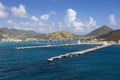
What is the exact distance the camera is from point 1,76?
260 feet

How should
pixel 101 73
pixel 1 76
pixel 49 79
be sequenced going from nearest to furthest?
pixel 49 79 < pixel 1 76 < pixel 101 73

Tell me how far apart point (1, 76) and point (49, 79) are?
54.5 ft

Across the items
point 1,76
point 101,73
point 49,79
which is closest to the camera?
point 49,79

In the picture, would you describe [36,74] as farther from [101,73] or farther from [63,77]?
[101,73]

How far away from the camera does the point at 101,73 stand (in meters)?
84.7

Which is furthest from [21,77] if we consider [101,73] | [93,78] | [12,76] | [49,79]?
[101,73]

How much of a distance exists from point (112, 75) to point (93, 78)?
360 inches

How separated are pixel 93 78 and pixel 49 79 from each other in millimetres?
13624

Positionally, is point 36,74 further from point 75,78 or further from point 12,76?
point 75,78

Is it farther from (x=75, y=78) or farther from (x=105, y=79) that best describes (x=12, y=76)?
(x=105, y=79)

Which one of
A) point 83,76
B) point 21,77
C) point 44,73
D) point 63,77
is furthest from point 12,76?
point 83,76

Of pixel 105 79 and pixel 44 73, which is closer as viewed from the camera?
pixel 105 79

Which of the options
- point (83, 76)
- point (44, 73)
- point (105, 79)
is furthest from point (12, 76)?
point (105, 79)

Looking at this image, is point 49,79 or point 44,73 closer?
point 49,79
